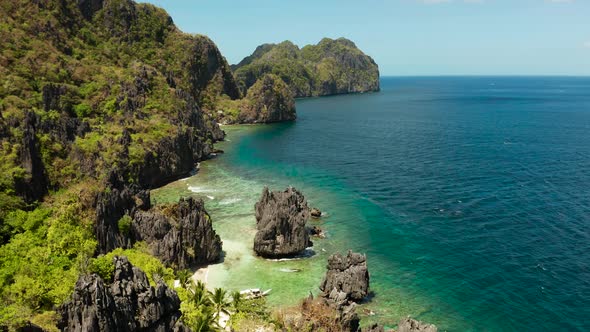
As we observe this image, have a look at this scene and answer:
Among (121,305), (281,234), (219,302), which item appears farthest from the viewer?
(281,234)

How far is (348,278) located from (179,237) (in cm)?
2470

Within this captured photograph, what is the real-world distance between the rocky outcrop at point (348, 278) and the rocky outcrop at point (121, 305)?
2057 cm

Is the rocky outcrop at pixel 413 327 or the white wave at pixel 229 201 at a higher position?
the white wave at pixel 229 201

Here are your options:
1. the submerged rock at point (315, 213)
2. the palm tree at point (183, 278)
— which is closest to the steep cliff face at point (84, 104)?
the palm tree at point (183, 278)

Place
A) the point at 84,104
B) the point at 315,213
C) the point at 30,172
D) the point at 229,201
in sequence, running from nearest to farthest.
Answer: the point at 30,172, the point at 315,213, the point at 229,201, the point at 84,104

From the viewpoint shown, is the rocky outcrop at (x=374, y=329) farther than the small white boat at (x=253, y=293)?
No

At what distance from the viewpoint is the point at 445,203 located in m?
88.2

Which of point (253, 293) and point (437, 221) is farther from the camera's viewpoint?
point (437, 221)

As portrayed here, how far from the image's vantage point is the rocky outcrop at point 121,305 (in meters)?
33.6

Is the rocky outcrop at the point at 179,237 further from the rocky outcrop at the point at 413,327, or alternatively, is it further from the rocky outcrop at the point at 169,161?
the rocky outcrop at the point at 169,161

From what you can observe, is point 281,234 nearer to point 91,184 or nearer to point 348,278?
point 348,278

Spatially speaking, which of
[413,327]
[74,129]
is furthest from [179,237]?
[74,129]

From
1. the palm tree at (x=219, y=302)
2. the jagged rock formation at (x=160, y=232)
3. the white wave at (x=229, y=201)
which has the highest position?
the jagged rock formation at (x=160, y=232)

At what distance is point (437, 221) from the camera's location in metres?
78.7
